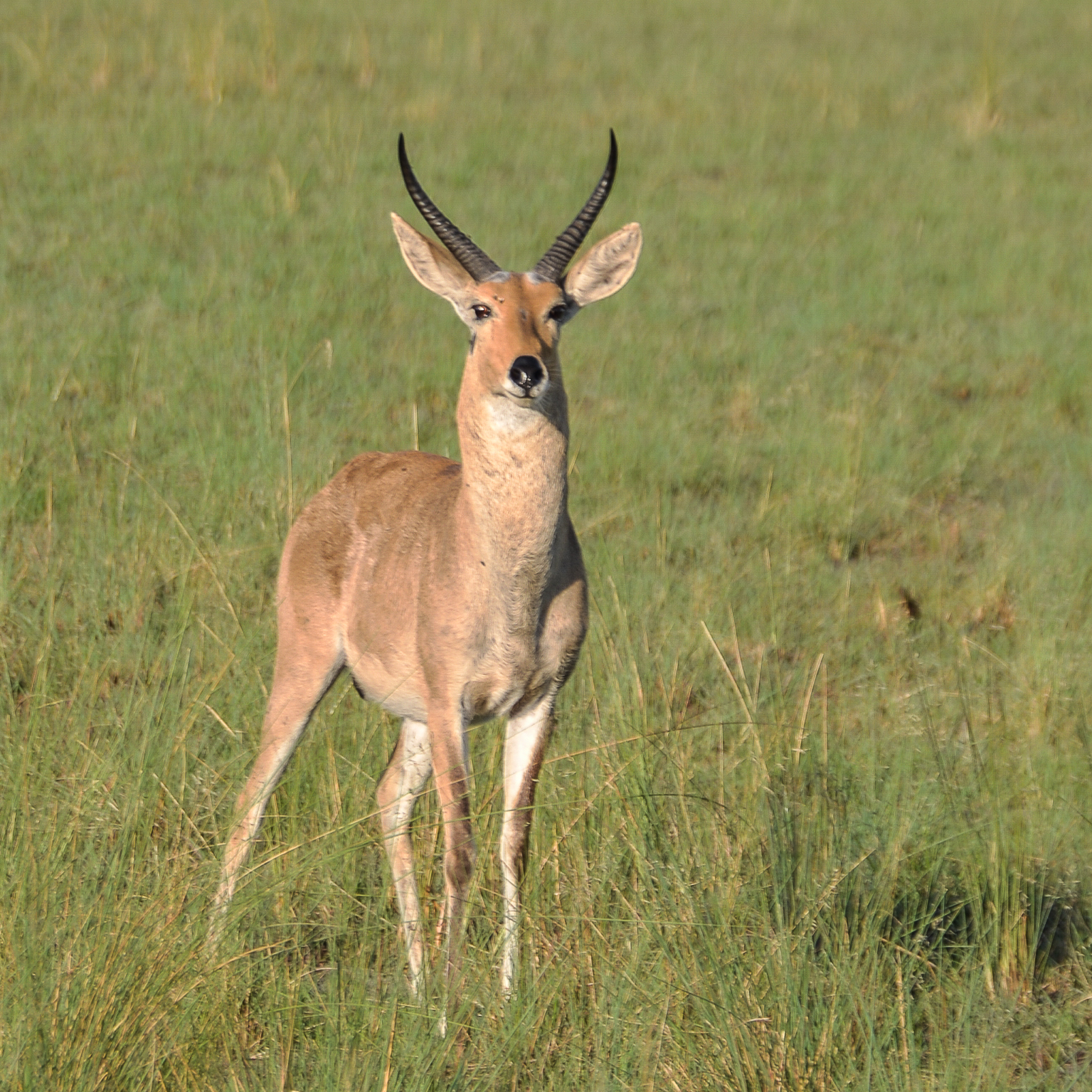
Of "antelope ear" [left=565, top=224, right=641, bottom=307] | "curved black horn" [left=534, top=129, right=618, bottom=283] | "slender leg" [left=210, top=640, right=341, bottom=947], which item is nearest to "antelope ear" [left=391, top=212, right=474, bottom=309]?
"curved black horn" [left=534, top=129, right=618, bottom=283]

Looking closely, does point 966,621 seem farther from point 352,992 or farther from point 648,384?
point 352,992

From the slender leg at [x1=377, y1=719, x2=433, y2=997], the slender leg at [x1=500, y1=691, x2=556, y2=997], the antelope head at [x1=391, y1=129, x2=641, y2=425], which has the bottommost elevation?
the slender leg at [x1=377, y1=719, x2=433, y2=997]

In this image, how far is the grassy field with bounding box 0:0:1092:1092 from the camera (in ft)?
12.7

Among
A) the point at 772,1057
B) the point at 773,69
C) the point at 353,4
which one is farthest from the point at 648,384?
the point at 353,4

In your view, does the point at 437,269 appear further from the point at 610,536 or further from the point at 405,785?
the point at 610,536

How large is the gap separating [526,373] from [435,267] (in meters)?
0.77

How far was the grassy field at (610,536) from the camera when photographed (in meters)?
3.88

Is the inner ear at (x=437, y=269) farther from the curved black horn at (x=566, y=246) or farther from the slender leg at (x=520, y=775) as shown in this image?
the slender leg at (x=520, y=775)

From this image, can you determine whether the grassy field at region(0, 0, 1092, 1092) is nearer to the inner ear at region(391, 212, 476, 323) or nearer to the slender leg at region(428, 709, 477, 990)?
the slender leg at region(428, 709, 477, 990)

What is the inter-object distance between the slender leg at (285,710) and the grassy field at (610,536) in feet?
0.30

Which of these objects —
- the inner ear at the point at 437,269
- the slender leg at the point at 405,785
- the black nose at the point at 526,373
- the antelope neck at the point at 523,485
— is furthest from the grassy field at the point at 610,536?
the inner ear at the point at 437,269

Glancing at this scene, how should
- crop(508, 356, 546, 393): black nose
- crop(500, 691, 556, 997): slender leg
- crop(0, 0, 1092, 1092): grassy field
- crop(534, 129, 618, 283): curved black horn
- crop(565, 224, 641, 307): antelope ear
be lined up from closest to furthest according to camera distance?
crop(0, 0, 1092, 1092): grassy field
crop(508, 356, 546, 393): black nose
crop(500, 691, 556, 997): slender leg
crop(534, 129, 618, 283): curved black horn
crop(565, 224, 641, 307): antelope ear

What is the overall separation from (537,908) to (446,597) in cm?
90

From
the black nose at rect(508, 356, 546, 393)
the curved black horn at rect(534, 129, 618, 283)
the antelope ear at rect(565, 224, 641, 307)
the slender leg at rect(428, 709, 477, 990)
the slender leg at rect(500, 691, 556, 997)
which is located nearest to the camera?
the black nose at rect(508, 356, 546, 393)
